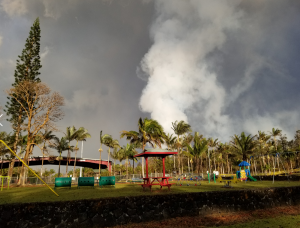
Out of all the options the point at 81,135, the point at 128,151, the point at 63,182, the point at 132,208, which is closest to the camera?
the point at 132,208

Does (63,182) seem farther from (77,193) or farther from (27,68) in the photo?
(27,68)

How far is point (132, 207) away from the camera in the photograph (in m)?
8.62

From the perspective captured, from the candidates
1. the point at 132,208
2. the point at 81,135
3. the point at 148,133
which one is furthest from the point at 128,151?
the point at 132,208

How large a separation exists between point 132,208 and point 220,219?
4252mm

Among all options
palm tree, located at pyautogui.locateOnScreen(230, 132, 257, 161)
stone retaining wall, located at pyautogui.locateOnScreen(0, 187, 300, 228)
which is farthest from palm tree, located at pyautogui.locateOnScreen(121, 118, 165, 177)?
stone retaining wall, located at pyautogui.locateOnScreen(0, 187, 300, 228)

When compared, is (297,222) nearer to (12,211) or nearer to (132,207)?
(132,207)

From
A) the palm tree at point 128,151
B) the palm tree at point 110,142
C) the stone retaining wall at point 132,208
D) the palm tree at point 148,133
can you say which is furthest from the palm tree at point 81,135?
the stone retaining wall at point 132,208

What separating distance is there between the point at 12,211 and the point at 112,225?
3.88 meters

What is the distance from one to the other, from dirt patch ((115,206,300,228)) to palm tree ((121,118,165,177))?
2205cm

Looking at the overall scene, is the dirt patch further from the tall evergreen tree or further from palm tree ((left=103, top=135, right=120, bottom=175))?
palm tree ((left=103, top=135, right=120, bottom=175))

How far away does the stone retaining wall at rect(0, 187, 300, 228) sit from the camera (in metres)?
7.43

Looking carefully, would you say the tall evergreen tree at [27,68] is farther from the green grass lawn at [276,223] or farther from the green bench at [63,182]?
the green grass lawn at [276,223]

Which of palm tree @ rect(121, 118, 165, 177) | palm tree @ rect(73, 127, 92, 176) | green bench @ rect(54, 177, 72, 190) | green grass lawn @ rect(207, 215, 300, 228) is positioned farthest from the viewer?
palm tree @ rect(73, 127, 92, 176)

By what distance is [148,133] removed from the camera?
104ft
